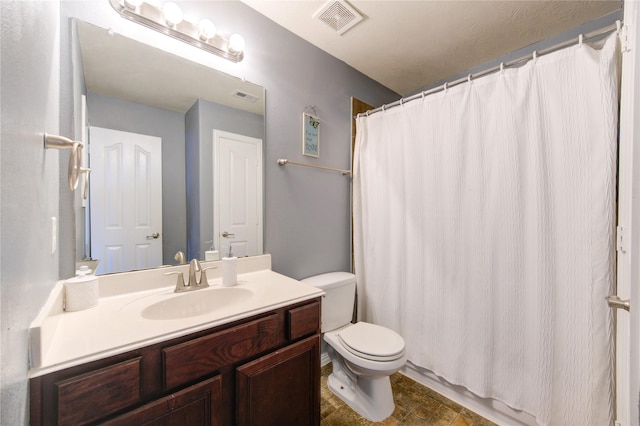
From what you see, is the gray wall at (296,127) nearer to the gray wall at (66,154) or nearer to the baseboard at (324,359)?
the gray wall at (66,154)

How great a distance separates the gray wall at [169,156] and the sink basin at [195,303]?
0.23 meters

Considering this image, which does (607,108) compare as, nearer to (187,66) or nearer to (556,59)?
(556,59)

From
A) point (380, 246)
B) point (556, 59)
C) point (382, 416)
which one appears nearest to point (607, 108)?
point (556, 59)

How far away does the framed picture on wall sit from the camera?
1804 millimetres

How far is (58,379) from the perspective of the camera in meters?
0.65

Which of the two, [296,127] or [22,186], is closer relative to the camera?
[22,186]

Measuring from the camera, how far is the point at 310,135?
184 centimetres

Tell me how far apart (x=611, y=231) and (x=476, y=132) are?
0.76 metres

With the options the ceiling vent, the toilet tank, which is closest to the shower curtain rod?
the ceiling vent

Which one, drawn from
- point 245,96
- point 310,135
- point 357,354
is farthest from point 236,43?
point 357,354

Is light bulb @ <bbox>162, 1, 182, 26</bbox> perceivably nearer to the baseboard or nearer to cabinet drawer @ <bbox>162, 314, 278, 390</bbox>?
cabinet drawer @ <bbox>162, 314, 278, 390</bbox>

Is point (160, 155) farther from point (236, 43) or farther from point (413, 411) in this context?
point (413, 411)

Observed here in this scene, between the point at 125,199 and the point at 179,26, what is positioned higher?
the point at 179,26

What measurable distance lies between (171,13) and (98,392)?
1.49m
